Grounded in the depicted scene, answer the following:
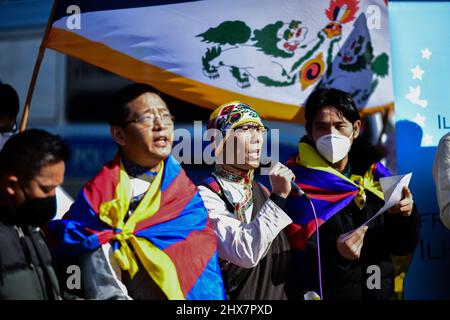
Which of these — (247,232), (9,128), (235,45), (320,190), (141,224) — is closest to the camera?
Result: (141,224)

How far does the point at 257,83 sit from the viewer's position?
4914 mm

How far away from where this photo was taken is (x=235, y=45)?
4848 millimetres

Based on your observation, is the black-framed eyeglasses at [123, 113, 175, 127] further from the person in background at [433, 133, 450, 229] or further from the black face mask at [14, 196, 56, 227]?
the person in background at [433, 133, 450, 229]

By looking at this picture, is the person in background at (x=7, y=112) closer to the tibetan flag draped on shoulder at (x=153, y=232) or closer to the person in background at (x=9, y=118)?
the person in background at (x=9, y=118)

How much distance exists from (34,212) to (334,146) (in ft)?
5.67

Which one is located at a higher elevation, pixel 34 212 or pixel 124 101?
pixel 124 101

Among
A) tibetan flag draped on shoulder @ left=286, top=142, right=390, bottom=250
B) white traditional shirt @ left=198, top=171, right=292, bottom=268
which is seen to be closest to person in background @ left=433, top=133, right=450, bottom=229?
tibetan flag draped on shoulder @ left=286, top=142, right=390, bottom=250

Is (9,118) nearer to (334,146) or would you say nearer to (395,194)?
(334,146)

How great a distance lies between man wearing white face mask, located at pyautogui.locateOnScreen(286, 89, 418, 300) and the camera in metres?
3.69

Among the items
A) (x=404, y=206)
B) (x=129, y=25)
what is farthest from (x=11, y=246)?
(x=129, y=25)

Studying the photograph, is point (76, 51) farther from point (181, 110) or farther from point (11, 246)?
point (181, 110)

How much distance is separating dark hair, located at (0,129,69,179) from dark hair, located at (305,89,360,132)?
5.24ft

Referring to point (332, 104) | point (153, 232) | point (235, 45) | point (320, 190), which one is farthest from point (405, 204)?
point (235, 45)

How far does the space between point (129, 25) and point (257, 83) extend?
0.95m
